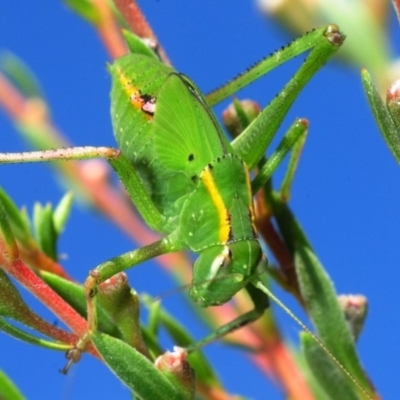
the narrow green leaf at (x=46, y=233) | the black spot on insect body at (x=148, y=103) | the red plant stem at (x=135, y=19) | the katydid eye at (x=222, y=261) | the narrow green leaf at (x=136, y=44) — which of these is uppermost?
the red plant stem at (x=135, y=19)

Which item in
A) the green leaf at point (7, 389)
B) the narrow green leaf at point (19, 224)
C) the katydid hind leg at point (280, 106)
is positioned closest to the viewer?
the green leaf at point (7, 389)

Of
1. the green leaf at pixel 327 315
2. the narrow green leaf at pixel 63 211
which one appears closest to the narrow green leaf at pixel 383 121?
the green leaf at pixel 327 315

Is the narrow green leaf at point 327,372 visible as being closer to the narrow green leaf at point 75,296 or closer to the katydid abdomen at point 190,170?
the katydid abdomen at point 190,170

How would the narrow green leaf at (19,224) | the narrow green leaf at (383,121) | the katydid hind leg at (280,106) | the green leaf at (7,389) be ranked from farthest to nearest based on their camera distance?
the katydid hind leg at (280,106) → the narrow green leaf at (19,224) → the green leaf at (7,389) → the narrow green leaf at (383,121)

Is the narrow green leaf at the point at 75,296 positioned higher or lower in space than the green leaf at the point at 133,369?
higher

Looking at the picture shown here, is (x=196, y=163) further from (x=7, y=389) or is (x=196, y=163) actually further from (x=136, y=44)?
(x=7, y=389)

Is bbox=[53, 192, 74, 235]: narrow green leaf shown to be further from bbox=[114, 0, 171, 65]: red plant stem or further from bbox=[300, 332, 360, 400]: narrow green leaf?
bbox=[300, 332, 360, 400]: narrow green leaf

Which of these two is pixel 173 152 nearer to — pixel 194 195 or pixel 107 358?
pixel 194 195
